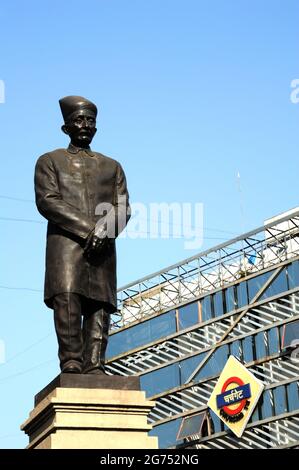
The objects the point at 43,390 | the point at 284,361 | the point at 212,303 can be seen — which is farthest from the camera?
the point at 212,303

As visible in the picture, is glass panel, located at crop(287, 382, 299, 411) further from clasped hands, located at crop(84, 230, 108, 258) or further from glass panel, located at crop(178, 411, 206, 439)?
clasped hands, located at crop(84, 230, 108, 258)

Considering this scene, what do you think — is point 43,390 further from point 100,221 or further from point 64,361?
point 100,221

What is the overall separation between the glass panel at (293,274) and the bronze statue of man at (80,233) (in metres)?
37.4

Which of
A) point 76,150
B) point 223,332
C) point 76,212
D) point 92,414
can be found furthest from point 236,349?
point 92,414

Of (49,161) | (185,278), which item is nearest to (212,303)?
(185,278)

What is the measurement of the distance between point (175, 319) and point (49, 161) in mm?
43582

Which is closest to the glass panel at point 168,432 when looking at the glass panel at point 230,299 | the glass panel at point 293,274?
the glass panel at point 230,299

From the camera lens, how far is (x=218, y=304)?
174ft

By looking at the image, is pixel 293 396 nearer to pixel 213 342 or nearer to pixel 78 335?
pixel 213 342

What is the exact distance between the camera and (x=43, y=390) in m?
11.2

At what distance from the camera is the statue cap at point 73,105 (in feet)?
38.9

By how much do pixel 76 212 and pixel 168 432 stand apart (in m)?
43.5

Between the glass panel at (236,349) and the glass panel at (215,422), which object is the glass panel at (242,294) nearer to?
the glass panel at (236,349)

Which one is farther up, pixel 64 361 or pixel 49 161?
pixel 49 161
